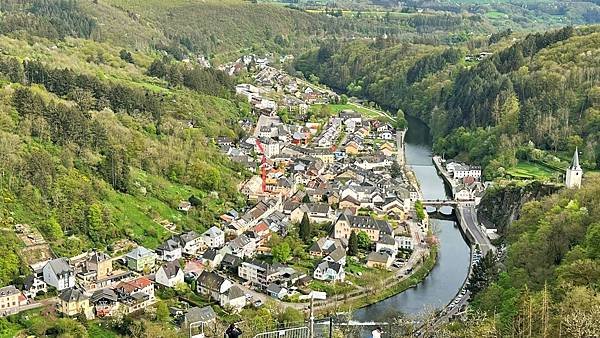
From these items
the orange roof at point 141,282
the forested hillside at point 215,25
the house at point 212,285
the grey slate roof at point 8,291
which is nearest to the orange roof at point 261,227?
the house at point 212,285

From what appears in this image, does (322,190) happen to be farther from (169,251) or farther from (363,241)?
(169,251)

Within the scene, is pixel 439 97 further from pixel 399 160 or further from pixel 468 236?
pixel 468 236

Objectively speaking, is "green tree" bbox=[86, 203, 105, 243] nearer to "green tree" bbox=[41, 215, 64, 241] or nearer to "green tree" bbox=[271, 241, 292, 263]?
"green tree" bbox=[41, 215, 64, 241]

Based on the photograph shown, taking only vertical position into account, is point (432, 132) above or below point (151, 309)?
below

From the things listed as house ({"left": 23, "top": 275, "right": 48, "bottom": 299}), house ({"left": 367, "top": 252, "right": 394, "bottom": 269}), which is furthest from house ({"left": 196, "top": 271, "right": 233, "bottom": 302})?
house ({"left": 367, "top": 252, "right": 394, "bottom": 269})

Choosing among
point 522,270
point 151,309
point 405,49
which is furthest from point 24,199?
point 405,49

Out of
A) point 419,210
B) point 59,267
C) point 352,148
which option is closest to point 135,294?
point 59,267
